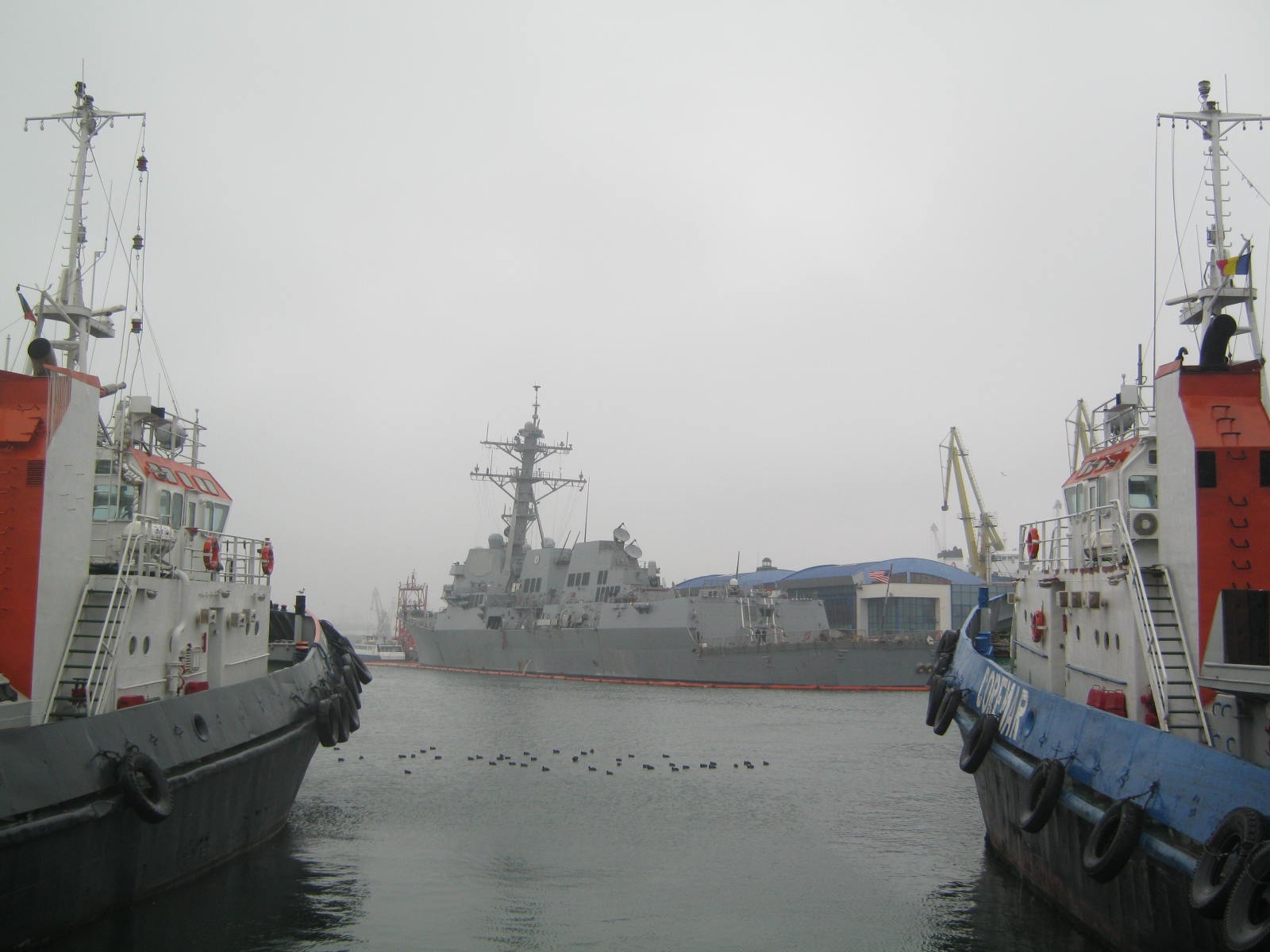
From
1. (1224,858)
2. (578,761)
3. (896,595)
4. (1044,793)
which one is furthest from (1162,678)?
(896,595)

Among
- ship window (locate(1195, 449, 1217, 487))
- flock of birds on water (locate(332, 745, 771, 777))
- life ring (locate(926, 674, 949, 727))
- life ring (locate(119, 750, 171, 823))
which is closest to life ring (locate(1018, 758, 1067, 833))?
ship window (locate(1195, 449, 1217, 487))

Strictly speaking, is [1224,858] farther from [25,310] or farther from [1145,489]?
[25,310]

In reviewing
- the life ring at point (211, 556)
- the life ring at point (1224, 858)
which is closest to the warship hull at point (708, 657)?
the life ring at point (211, 556)

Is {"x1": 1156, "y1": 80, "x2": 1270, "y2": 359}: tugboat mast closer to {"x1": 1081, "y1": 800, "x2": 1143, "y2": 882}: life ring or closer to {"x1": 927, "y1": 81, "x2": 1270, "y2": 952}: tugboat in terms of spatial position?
{"x1": 927, "y1": 81, "x2": 1270, "y2": 952}: tugboat

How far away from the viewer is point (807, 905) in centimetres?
1231

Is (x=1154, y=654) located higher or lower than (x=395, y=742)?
higher

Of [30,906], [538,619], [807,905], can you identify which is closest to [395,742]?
[807,905]

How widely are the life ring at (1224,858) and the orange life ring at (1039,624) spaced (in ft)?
19.1

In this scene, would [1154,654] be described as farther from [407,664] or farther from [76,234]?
[407,664]

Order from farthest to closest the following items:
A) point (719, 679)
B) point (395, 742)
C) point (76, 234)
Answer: point (719, 679) → point (395, 742) → point (76, 234)

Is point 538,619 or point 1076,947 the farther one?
point 538,619

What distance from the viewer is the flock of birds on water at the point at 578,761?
22.9m

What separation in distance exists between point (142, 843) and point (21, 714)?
178 cm

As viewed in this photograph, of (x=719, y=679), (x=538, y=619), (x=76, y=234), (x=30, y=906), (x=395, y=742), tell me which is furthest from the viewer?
(x=538, y=619)
